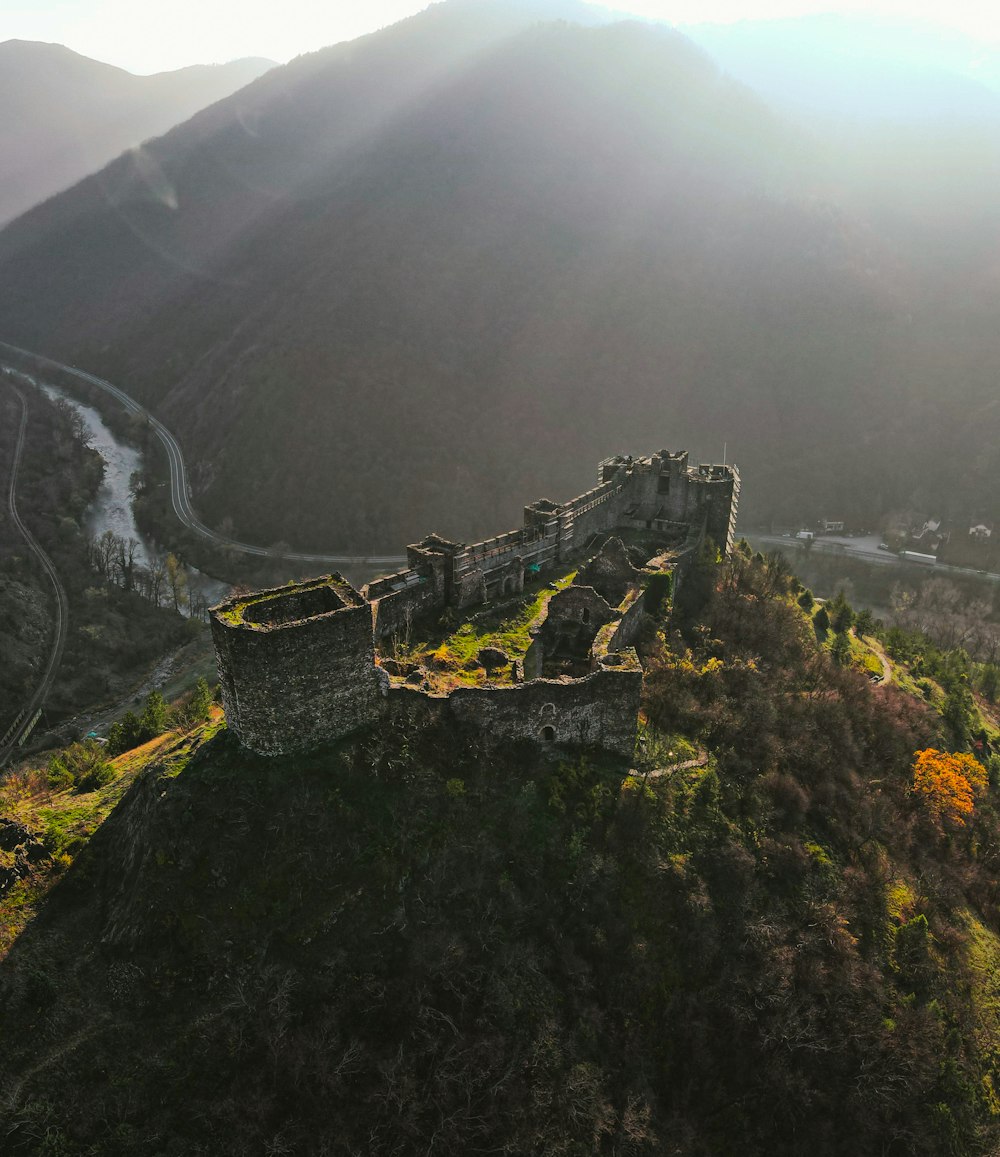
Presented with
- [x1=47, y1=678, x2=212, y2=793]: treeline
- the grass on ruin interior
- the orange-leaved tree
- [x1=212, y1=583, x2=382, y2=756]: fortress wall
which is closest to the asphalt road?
the orange-leaved tree

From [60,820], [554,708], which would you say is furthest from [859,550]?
[60,820]

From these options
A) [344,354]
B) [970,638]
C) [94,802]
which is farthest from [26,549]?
[970,638]

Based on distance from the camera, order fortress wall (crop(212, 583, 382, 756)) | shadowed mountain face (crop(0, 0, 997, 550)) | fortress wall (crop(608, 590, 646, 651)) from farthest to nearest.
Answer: shadowed mountain face (crop(0, 0, 997, 550)) → fortress wall (crop(608, 590, 646, 651)) → fortress wall (crop(212, 583, 382, 756))

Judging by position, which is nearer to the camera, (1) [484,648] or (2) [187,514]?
(1) [484,648]

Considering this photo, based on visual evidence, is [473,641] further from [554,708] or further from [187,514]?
[187,514]

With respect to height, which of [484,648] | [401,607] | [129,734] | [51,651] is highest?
[401,607]

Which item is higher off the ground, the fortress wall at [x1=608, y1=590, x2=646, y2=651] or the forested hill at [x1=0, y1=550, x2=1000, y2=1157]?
the fortress wall at [x1=608, y1=590, x2=646, y2=651]

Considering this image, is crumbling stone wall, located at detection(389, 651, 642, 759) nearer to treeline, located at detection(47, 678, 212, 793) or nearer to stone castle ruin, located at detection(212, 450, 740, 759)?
stone castle ruin, located at detection(212, 450, 740, 759)

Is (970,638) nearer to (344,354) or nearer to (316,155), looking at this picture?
(344,354)
